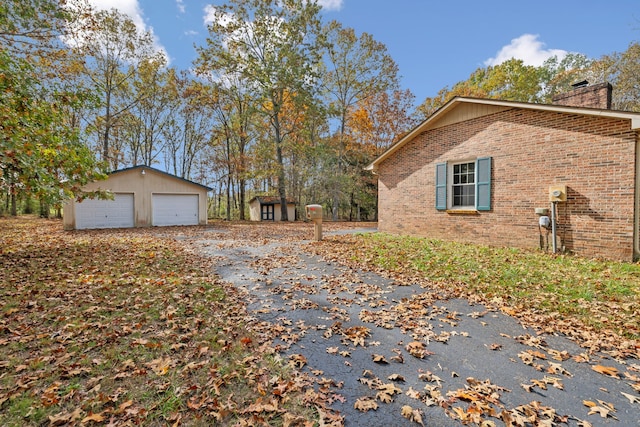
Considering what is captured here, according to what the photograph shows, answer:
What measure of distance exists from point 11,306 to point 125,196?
1396 centimetres

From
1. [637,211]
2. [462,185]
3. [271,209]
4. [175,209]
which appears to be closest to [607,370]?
[637,211]

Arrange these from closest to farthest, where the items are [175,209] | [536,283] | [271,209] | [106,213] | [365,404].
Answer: [365,404]
[536,283]
[106,213]
[175,209]
[271,209]

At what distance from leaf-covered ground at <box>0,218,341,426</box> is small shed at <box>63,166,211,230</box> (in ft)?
38.1

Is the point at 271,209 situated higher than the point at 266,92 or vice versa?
the point at 266,92

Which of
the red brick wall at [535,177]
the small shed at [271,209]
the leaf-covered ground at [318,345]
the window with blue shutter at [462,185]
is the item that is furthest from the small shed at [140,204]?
the window with blue shutter at [462,185]

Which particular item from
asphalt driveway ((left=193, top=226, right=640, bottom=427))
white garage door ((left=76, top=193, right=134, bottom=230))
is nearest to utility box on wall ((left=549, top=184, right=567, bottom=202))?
asphalt driveway ((left=193, top=226, right=640, bottom=427))

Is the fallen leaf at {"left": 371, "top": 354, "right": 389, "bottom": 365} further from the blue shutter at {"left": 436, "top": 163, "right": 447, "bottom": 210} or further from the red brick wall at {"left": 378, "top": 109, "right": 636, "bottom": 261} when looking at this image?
the blue shutter at {"left": 436, "top": 163, "right": 447, "bottom": 210}

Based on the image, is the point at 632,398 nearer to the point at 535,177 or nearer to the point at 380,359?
the point at 380,359

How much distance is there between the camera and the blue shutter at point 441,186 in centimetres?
966

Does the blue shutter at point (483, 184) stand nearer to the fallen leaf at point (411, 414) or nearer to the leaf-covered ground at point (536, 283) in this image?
the leaf-covered ground at point (536, 283)

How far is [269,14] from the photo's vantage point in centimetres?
2061

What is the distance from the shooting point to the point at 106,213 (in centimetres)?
1557

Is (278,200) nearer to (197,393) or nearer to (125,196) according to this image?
(125,196)

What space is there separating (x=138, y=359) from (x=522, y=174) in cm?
947
